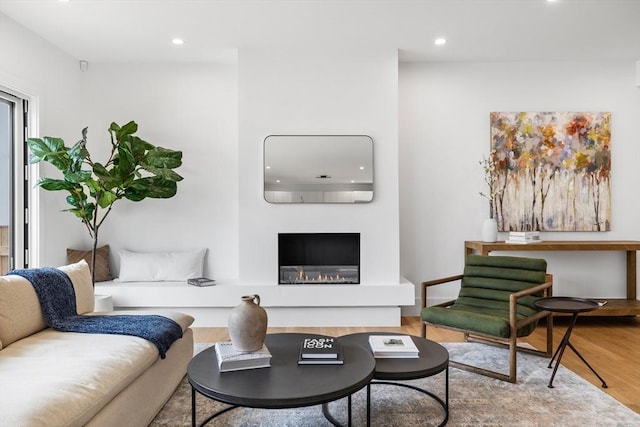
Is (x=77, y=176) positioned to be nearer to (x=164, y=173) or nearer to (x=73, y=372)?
(x=164, y=173)

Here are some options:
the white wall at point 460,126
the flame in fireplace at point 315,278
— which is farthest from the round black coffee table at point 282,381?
the white wall at point 460,126

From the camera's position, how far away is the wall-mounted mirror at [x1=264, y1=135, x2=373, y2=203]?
14.4ft

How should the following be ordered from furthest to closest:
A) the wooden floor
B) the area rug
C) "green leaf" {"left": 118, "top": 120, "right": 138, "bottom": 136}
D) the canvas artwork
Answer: the canvas artwork < "green leaf" {"left": 118, "top": 120, "right": 138, "bottom": 136} < the wooden floor < the area rug

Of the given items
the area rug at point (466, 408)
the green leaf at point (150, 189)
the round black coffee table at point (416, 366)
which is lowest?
the area rug at point (466, 408)

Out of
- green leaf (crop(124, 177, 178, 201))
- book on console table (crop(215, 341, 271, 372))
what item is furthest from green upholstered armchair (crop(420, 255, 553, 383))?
green leaf (crop(124, 177, 178, 201))

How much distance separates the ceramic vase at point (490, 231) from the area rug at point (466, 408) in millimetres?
1709

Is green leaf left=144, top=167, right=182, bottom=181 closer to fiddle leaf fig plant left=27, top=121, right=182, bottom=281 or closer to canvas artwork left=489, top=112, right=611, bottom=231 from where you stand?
fiddle leaf fig plant left=27, top=121, right=182, bottom=281

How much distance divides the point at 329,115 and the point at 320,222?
3.59ft

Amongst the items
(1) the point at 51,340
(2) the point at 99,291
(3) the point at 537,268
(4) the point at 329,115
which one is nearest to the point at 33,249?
(2) the point at 99,291

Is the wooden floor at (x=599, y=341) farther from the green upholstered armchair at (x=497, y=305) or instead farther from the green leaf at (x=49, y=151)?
the green leaf at (x=49, y=151)

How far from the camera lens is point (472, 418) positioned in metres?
2.33

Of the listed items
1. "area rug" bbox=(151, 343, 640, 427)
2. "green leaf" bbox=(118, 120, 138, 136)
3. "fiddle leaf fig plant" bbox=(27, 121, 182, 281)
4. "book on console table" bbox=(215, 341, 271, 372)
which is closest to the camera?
"book on console table" bbox=(215, 341, 271, 372)

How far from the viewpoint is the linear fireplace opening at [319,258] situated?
14.6 feet

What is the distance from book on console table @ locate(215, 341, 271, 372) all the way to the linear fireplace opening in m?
2.33
